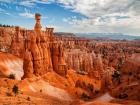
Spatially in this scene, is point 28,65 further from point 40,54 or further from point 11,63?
point 11,63

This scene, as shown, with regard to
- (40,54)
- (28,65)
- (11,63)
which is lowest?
(11,63)

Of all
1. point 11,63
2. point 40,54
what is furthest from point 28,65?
point 11,63

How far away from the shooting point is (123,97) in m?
57.5

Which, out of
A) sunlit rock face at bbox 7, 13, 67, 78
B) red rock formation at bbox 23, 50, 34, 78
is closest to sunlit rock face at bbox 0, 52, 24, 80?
sunlit rock face at bbox 7, 13, 67, 78

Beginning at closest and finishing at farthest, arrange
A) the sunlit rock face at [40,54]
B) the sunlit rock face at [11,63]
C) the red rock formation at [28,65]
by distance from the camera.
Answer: the red rock formation at [28,65] < the sunlit rock face at [40,54] < the sunlit rock face at [11,63]

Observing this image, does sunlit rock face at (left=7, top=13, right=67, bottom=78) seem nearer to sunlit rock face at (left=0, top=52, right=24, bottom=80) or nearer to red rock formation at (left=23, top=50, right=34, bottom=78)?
red rock formation at (left=23, top=50, right=34, bottom=78)

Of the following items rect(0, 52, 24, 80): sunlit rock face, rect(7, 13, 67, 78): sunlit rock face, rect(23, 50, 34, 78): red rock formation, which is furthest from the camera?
rect(0, 52, 24, 80): sunlit rock face

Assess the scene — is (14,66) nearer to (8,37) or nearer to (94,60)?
(94,60)

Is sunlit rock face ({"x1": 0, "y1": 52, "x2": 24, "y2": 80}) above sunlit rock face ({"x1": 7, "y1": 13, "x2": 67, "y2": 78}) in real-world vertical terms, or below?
below

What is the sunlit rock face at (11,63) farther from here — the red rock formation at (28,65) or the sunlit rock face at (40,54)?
the red rock formation at (28,65)

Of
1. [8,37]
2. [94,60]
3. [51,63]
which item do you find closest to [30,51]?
[51,63]

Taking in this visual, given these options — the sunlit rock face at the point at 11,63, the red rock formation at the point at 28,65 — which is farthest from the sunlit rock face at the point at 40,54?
the sunlit rock face at the point at 11,63

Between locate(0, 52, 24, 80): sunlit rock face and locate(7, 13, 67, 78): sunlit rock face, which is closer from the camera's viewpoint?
locate(7, 13, 67, 78): sunlit rock face

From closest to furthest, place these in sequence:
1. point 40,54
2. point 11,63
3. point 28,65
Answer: point 28,65 < point 40,54 < point 11,63
